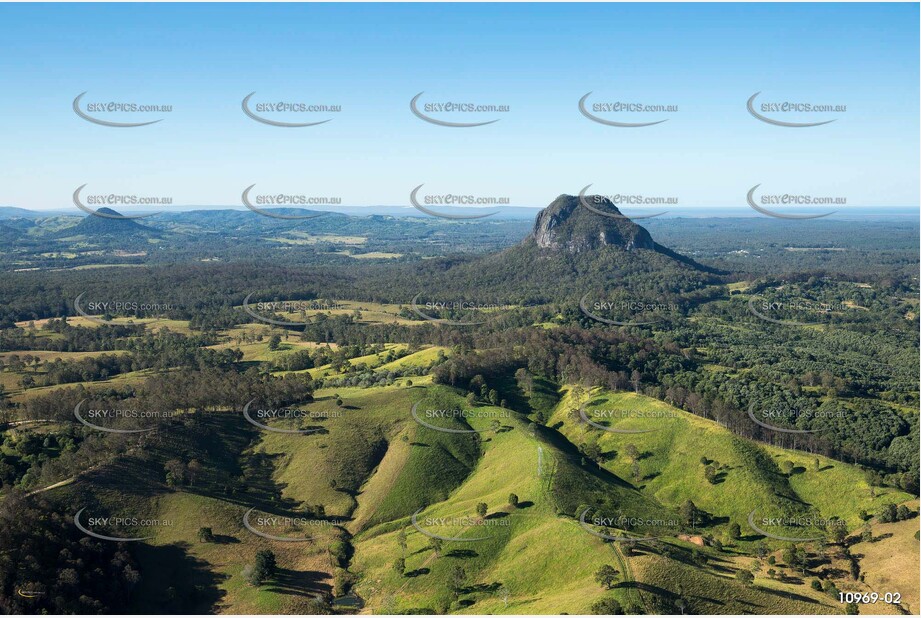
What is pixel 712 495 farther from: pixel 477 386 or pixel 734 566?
pixel 477 386

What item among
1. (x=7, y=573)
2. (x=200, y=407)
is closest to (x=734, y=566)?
(x=7, y=573)

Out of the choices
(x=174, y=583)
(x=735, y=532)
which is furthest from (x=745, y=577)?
(x=174, y=583)

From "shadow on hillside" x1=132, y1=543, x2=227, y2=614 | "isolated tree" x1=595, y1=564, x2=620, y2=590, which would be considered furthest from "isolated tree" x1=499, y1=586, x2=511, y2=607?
"shadow on hillside" x1=132, y1=543, x2=227, y2=614

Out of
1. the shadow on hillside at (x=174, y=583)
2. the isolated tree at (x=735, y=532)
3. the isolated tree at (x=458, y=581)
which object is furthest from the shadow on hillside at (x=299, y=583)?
the isolated tree at (x=735, y=532)

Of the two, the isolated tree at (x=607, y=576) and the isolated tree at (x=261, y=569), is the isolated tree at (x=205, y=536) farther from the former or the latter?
the isolated tree at (x=607, y=576)

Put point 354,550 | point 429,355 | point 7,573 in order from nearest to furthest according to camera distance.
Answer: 1. point 7,573
2. point 354,550
3. point 429,355

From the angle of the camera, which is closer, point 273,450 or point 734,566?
point 734,566

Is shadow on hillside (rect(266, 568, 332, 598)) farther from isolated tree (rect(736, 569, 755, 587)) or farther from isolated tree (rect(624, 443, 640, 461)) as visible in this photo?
isolated tree (rect(624, 443, 640, 461))

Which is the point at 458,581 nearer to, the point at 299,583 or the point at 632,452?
the point at 299,583

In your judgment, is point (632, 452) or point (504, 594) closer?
point (504, 594)
